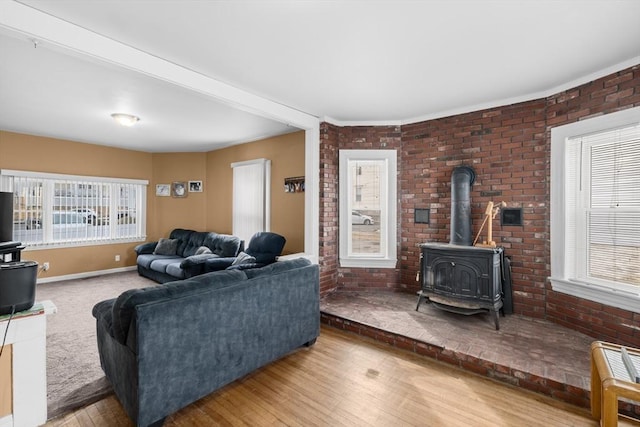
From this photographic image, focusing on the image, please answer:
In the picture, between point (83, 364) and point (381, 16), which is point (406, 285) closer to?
point (381, 16)

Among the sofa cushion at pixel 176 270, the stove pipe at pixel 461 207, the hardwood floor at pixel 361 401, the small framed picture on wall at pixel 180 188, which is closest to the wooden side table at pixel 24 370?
the hardwood floor at pixel 361 401

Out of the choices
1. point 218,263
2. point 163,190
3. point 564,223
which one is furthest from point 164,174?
point 564,223

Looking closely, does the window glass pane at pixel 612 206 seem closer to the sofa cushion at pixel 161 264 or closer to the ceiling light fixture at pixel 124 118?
the ceiling light fixture at pixel 124 118

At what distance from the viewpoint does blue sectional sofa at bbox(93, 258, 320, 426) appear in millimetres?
1854

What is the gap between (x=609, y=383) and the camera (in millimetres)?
1692

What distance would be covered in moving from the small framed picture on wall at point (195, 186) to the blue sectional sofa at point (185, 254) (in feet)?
3.07

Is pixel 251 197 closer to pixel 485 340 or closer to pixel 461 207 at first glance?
pixel 461 207

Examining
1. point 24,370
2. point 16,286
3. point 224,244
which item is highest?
point 16,286

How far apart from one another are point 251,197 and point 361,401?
4150mm

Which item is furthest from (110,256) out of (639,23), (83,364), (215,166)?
(639,23)

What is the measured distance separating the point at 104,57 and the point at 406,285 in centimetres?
427

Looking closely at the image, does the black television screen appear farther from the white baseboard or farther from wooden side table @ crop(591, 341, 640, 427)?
the white baseboard

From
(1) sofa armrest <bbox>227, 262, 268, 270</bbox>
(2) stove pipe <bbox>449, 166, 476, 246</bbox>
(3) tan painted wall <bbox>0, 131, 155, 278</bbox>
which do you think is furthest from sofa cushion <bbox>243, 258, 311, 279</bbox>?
(3) tan painted wall <bbox>0, 131, 155, 278</bbox>

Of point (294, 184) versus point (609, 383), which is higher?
point (294, 184)
